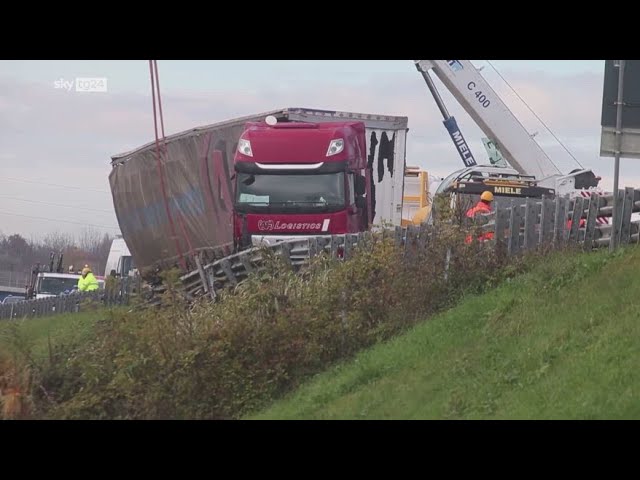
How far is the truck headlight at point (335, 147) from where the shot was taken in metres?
18.9

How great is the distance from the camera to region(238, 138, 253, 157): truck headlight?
19.1 meters

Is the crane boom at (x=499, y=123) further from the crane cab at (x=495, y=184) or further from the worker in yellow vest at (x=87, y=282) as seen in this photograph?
the worker in yellow vest at (x=87, y=282)

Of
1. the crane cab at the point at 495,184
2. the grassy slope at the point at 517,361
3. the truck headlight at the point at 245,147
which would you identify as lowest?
the grassy slope at the point at 517,361

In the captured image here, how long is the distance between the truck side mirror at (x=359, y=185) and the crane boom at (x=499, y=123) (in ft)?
18.2

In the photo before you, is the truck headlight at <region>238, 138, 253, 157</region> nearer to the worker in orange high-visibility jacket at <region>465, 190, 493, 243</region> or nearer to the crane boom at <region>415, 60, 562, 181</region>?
the worker in orange high-visibility jacket at <region>465, 190, 493, 243</region>

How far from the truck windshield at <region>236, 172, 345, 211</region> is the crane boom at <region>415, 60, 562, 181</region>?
6.76m

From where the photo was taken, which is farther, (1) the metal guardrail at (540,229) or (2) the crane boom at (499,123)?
(2) the crane boom at (499,123)

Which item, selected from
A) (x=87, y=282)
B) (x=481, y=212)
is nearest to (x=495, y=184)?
(x=481, y=212)

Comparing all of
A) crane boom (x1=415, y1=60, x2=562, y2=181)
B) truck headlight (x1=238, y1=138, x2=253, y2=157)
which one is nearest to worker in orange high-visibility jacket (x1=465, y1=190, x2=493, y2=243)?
truck headlight (x1=238, y1=138, x2=253, y2=157)

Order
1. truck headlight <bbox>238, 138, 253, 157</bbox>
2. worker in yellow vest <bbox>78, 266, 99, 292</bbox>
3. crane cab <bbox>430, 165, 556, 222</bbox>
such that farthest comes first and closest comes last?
worker in yellow vest <bbox>78, 266, 99, 292</bbox>
crane cab <bbox>430, 165, 556, 222</bbox>
truck headlight <bbox>238, 138, 253, 157</bbox>

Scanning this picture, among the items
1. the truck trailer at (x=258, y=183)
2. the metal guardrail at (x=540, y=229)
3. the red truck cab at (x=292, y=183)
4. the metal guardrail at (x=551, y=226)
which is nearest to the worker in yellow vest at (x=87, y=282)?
the truck trailer at (x=258, y=183)

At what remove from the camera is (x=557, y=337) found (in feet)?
34.5
